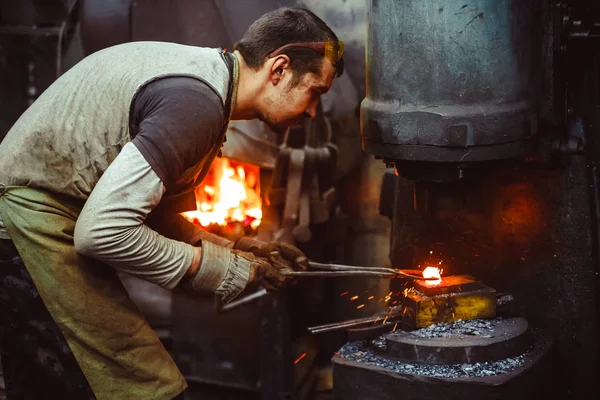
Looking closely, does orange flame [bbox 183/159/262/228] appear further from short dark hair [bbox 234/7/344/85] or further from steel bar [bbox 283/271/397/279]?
short dark hair [bbox 234/7/344/85]

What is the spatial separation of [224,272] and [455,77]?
1062mm

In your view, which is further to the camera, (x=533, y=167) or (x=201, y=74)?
(x=533, y=167)

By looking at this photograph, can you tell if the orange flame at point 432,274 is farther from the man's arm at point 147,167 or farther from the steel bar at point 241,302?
the steel bar at point 241,302

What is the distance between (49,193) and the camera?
2.69 m

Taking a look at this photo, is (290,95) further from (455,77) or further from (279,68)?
(455,77)

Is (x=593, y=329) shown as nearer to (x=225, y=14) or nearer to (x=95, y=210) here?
(x=95, y=210)

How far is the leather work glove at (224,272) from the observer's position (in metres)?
2.73

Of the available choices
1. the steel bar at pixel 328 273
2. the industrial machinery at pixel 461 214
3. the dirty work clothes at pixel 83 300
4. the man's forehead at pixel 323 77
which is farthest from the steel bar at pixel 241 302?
the man's forehead at pixel 323 77

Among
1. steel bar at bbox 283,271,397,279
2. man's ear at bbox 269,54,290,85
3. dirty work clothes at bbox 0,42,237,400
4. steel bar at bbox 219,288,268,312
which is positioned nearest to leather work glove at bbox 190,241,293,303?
steel bar at bbox 283,271,397,279

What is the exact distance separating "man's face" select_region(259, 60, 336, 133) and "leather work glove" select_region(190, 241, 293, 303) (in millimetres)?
504

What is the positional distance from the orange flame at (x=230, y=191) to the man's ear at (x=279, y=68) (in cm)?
196

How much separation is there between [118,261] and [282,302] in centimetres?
175

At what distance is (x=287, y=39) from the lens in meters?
2.76

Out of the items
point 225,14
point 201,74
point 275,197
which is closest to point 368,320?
point 201,74
